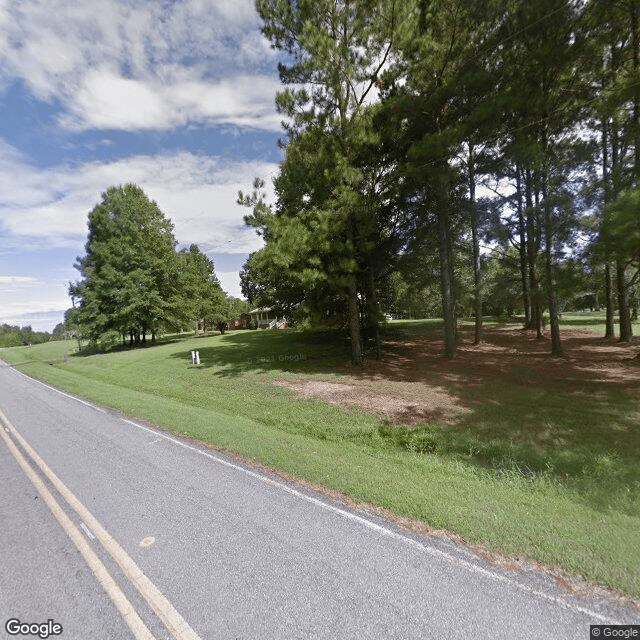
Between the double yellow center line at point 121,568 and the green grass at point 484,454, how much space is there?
240cm

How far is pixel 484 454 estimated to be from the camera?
589cm

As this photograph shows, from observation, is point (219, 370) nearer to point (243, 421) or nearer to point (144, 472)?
point (243, 421)

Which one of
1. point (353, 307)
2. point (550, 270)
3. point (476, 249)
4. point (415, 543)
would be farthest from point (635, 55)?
point (415, 543)

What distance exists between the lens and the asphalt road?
260cm

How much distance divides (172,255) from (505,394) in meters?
31.1

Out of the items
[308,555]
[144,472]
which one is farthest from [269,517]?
[144,472]

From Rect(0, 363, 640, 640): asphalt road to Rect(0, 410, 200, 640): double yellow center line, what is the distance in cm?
2

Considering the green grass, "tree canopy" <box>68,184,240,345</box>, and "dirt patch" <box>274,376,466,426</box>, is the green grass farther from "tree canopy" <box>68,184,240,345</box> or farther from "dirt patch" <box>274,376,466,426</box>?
"tree canopy" <box>68,184,240,345</box>

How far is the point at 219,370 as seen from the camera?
14.9 metres

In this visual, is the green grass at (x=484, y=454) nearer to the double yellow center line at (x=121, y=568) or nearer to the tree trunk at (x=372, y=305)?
the double yellow center line at (x=121, y=568)

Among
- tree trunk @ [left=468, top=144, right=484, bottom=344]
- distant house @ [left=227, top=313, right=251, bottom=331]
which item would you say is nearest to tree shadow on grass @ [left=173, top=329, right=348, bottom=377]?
tree trunk @ [left=468, top=144, right=484, bottom=344]

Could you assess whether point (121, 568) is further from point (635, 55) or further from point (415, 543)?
point (635, 55)

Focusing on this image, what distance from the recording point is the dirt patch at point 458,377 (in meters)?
8.85

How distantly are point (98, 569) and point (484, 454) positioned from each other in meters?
5.86
